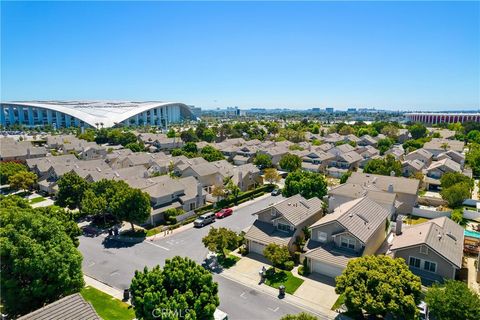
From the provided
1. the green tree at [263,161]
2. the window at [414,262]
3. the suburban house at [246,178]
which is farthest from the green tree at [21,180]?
the window at [414,262]

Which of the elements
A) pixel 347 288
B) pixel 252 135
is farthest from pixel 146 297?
pixel 252 135

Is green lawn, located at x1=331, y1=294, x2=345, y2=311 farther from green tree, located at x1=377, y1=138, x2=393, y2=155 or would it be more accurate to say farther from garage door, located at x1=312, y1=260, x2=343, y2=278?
green tree, located at x1=377, y1=138, x2=393, y2=155

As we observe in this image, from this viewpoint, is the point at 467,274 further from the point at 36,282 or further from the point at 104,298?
the point at 36,282

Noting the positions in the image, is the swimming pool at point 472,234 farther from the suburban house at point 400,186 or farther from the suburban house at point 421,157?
the suburban house at point 421,157

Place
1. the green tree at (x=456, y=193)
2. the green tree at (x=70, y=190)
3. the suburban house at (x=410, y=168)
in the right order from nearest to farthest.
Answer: the green tree at (x=70, y=190) → the green tree at (x=456, y=193) → the suburban house at (x=410, y=168)

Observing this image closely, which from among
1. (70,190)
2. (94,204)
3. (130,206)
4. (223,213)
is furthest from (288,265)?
(70,190)

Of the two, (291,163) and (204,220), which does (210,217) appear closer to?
(204,220)
